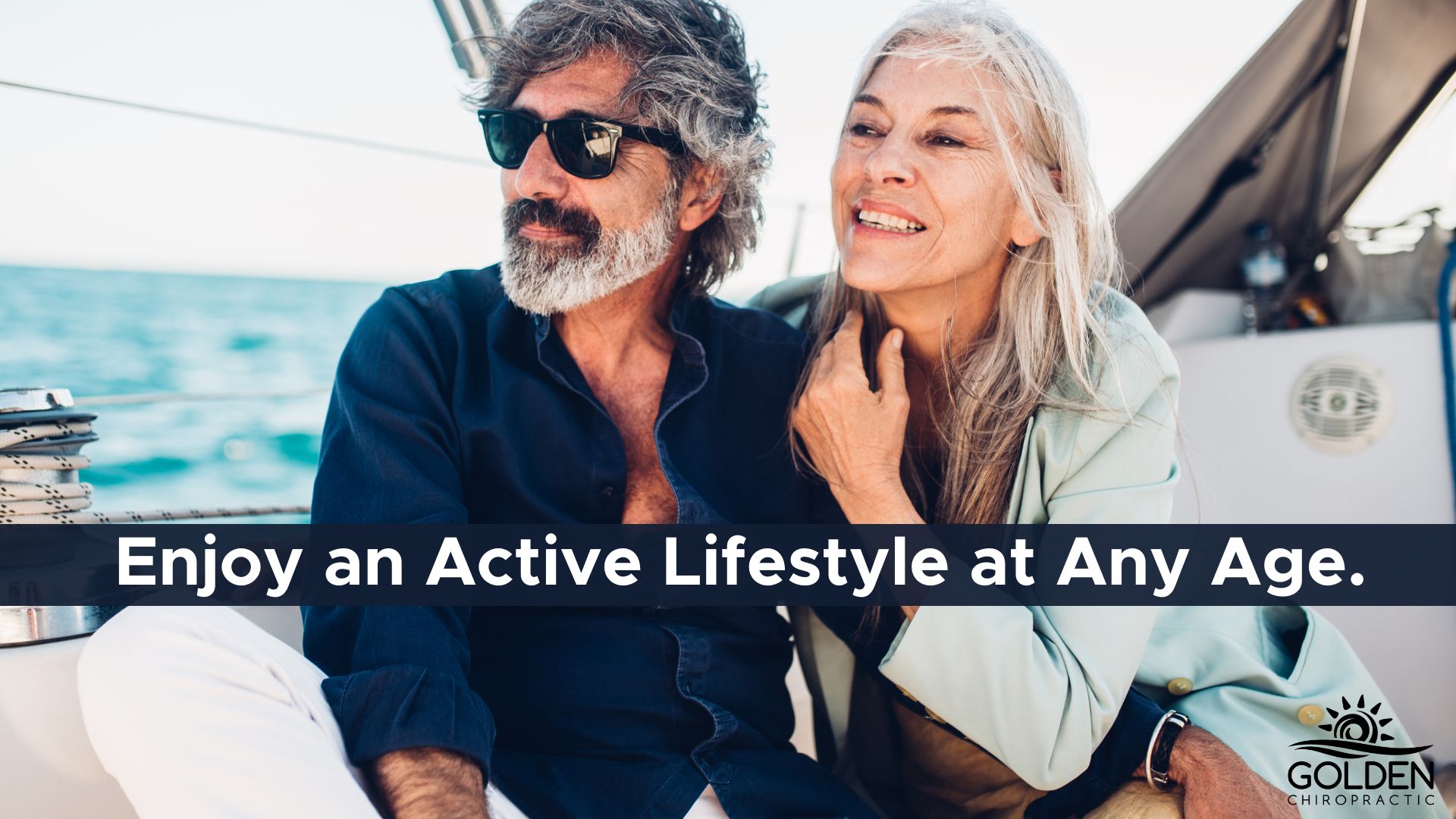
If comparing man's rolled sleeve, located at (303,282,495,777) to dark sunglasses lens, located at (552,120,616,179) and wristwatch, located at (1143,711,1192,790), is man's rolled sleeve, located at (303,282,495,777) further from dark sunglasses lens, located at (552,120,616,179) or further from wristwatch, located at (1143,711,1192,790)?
wristwatch, located at (1143,711,1192,790)

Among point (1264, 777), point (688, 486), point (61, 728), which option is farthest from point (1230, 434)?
point (61, 728)

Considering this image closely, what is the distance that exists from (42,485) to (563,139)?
1.02 meters

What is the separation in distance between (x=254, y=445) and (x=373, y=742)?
70.9 ft

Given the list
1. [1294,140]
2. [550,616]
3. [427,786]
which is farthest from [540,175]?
[1294,140]

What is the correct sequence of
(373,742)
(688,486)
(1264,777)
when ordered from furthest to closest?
(688,486)
(1264,777)
(373,742)

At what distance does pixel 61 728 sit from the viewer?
1483mm

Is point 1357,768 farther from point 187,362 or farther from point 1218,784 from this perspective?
point 187,362

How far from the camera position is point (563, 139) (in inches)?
77.5

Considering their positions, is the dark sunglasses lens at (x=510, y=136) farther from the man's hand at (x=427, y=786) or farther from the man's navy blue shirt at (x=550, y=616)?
the man's hand at (x=427, y=786)

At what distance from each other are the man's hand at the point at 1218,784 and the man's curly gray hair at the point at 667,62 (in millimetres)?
1317

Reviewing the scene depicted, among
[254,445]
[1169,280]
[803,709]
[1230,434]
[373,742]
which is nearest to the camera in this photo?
[373,742]

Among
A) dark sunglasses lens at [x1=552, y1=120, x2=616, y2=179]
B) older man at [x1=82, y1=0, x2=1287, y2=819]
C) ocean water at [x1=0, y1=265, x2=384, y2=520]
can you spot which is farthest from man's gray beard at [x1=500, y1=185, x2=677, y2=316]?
ocean water at [x1=0, y1=265, x2=384, y2=520]

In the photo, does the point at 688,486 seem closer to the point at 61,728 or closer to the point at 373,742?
→ the point at 373,742

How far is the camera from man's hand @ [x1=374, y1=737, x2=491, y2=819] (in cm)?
133
